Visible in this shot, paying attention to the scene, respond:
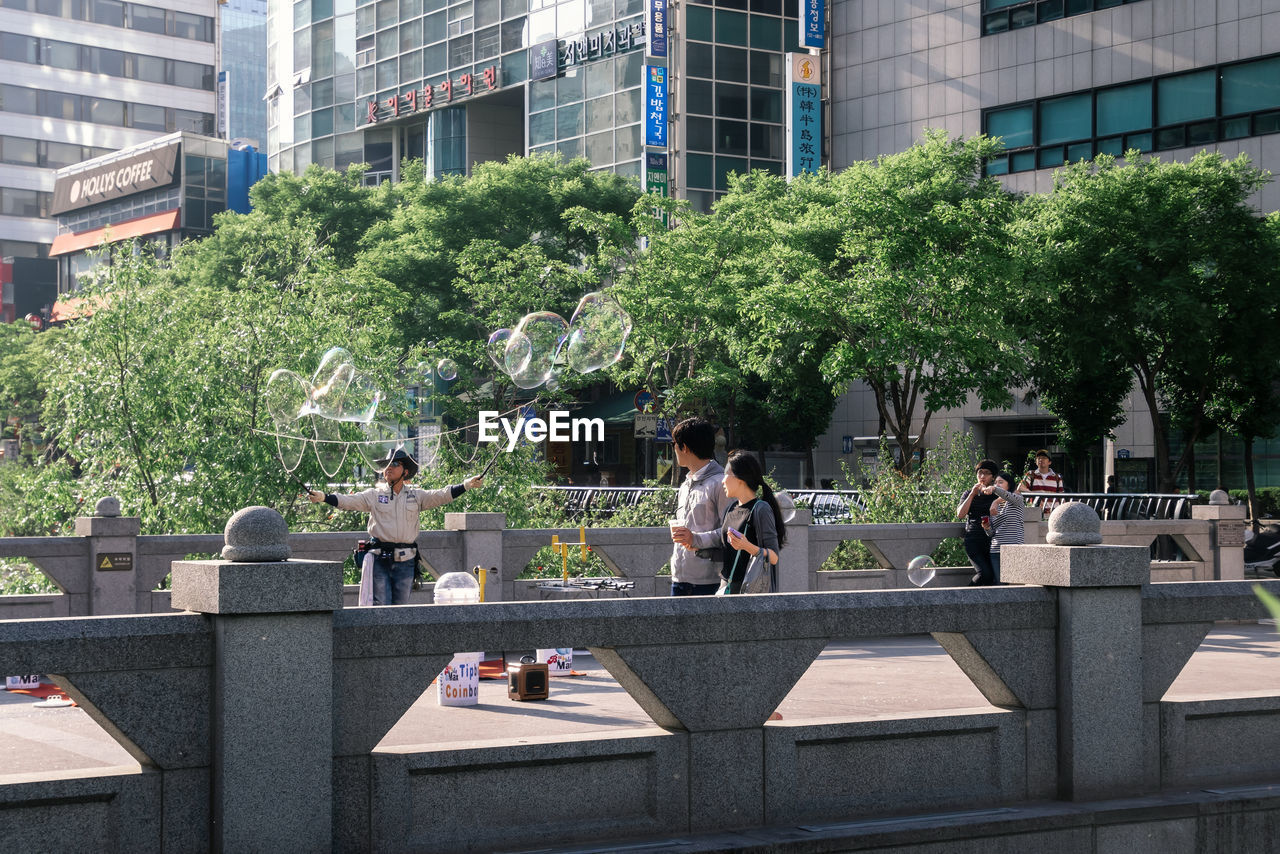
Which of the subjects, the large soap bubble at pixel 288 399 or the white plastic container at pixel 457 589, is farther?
the large soap bubble at pixel 288 399

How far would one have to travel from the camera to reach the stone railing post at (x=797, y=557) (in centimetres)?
1669

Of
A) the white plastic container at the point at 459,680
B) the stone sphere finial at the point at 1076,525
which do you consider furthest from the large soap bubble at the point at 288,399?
the stone sphere finial at the point at 1076,525

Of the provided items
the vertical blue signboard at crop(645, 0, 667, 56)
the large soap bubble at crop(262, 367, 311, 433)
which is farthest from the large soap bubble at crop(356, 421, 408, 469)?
the vertical blue signboard at crop(645, 0, 667, 56)

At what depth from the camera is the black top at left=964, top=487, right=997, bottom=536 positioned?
649 inches

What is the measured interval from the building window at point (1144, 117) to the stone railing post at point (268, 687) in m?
38.5

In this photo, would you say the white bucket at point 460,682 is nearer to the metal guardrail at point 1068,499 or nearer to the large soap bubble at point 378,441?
the large soap bubble at point 378,441

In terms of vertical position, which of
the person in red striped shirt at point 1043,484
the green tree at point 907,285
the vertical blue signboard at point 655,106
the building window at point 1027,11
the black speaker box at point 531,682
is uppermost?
the building window at point 1027,11

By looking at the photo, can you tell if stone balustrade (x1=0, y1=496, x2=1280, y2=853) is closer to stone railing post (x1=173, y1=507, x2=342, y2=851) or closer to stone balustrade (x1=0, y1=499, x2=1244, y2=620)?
stone railing post (x1=173, y1=507, x2=342, y2=851)

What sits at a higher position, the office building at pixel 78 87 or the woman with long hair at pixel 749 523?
the office building at pixel 78 87

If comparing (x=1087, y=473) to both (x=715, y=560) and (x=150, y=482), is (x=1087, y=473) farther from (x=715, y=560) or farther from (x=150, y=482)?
(x=715, y=560)

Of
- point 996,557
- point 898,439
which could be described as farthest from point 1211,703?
point 898,439

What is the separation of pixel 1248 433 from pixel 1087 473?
35.5 feet

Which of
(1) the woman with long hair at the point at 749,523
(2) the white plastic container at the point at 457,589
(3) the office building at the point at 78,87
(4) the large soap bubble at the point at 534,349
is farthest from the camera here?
(3) the office building at the point at 78,87

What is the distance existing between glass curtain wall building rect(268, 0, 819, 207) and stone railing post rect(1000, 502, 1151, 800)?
145 feet
